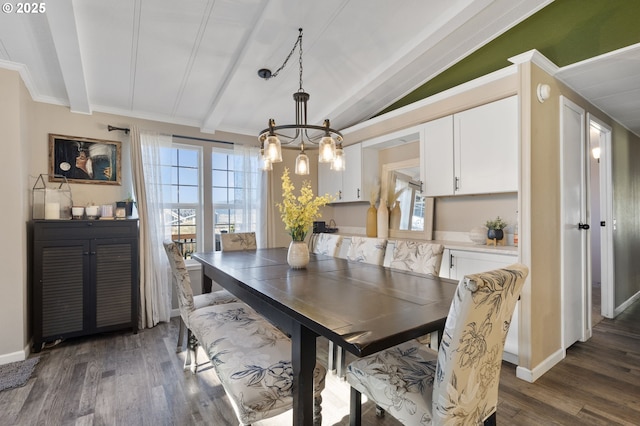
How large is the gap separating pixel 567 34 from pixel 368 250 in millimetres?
2396

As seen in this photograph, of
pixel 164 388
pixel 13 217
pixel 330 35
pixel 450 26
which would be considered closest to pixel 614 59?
pixel 450 26

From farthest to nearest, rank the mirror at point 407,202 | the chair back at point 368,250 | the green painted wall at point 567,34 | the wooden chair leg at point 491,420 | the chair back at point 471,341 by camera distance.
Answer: the mirror at point 407,202 → the chair back at point 368,250 → the green painted wall at point 567,34 → the wooden chair leg at point 491,420 → the chair back at point 471,341

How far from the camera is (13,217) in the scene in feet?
8.38

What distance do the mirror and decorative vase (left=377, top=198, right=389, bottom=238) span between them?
9 centimetres

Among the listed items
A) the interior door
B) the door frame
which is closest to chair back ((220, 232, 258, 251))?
the interior door

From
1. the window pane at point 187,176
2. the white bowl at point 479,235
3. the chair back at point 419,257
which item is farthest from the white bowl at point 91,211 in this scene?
the white bowl at point 479,235

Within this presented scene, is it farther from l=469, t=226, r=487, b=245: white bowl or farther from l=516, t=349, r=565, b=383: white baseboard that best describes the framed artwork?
l=516, t=349, r=565, b=383: white baseboard

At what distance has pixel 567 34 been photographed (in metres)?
2.47

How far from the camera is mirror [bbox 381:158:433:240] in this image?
3478mm

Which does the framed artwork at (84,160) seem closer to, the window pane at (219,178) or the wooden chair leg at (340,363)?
the window pane at (219,178)

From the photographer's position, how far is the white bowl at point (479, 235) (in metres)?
2.87

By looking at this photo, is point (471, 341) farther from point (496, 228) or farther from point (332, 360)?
point (496, 228)

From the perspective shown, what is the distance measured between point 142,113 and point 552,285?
4463mm

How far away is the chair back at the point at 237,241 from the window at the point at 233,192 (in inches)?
23.2
